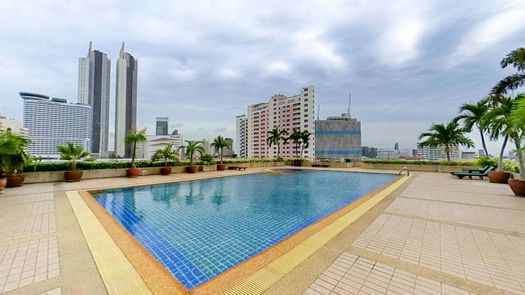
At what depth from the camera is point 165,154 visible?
48.4ft

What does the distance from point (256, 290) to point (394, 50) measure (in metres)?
15.0

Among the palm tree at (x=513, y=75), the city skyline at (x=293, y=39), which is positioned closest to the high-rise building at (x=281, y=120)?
the city skyline at (x=293, y=39)

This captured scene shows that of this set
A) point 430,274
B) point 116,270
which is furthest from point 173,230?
point 430,274

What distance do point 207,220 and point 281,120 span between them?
233 ft

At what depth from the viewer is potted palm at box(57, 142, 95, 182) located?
35.7 ft

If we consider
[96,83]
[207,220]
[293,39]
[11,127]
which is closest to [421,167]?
[293,39]

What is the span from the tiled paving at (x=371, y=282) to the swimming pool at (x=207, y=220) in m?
1.60

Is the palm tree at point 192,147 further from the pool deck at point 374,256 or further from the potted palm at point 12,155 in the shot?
the pool deck at point 374,256

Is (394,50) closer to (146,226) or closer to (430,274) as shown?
(430,274)

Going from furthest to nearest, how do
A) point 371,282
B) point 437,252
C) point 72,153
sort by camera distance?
point 72,153
point 437,252
point 371,282

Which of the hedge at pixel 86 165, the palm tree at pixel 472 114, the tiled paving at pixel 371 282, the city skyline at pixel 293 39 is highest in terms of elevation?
the city skyline at pixel 293 39

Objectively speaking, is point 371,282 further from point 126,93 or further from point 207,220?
point 126,93

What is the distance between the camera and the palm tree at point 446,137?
18391mm

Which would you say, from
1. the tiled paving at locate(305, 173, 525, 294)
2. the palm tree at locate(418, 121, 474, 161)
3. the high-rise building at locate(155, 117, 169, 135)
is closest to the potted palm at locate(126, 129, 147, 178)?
the tiled paving at locate(305, 173, 525, 294)
